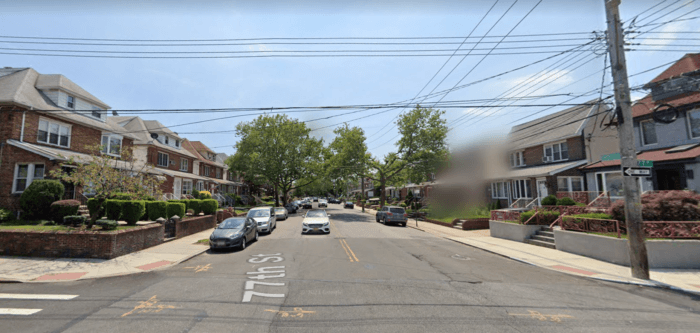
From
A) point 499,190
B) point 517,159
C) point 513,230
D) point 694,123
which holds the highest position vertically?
point 694,123

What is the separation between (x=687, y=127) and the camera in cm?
1611

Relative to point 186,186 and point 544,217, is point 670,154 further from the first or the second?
point 186,186

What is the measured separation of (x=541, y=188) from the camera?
72.7 ft

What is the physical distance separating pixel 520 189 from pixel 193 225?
24.4m

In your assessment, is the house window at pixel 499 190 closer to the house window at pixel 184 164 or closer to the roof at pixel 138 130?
the roof at pixel 138 130

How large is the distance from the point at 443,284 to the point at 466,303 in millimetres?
1454

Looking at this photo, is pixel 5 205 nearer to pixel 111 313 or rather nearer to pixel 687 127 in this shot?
pixel 111 313

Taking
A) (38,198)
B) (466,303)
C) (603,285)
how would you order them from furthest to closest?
(38,198), (603,285), (466,303)

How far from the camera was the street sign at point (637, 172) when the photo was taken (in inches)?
335

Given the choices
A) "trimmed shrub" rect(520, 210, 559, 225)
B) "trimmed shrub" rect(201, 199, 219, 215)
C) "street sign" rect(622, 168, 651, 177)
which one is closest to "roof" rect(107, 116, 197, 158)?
"trimmed shrub" rect(201, 199, 219, 215)

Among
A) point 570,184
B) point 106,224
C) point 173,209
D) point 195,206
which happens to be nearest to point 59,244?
point 106,224

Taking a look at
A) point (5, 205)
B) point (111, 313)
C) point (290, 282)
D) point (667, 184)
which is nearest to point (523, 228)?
point (667, 184)

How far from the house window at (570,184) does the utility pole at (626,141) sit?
13674 millimetres

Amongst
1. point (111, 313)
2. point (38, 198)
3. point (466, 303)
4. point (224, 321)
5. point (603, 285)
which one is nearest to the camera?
point (224, 321)
